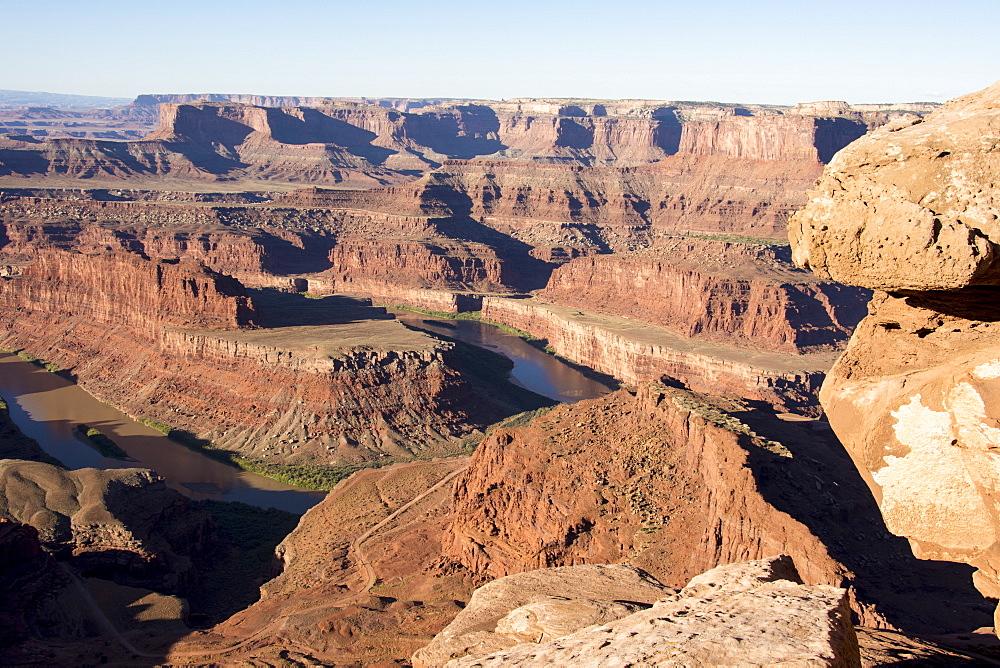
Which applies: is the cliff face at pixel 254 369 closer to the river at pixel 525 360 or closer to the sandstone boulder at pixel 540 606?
the river at pixel 525 360

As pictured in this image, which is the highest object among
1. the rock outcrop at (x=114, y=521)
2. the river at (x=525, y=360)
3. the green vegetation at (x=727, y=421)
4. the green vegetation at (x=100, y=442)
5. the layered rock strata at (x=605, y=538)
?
the green vegetation at (x=727, y=421)

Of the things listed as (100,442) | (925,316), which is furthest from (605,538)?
(100,442)

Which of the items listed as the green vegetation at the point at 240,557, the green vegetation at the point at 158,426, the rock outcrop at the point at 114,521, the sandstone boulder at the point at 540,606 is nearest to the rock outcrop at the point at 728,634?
the sandstone boulder at the point at 540,606

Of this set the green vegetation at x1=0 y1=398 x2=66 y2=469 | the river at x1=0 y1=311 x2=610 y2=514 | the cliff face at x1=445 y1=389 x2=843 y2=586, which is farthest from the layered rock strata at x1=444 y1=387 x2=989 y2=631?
the green vegetation at x1=0 y1=398 x2=66 y2=469

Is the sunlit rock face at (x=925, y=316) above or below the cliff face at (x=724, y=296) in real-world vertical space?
above

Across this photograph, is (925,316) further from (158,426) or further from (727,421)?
(158,426)

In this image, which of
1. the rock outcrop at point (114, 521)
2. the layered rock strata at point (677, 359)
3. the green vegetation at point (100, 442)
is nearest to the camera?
the rock outcrop at point (114, 521)
